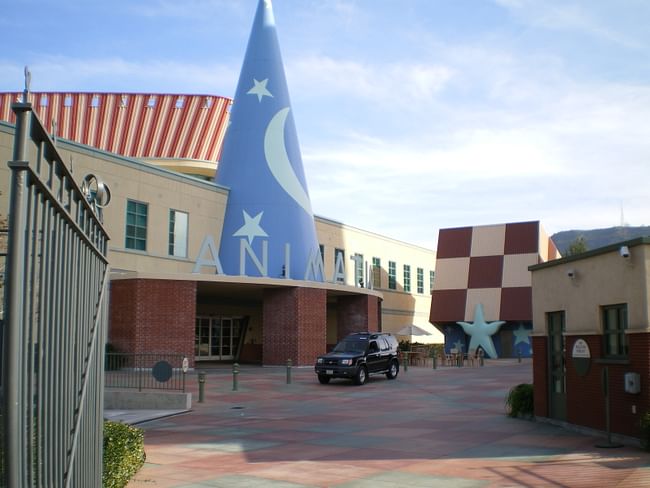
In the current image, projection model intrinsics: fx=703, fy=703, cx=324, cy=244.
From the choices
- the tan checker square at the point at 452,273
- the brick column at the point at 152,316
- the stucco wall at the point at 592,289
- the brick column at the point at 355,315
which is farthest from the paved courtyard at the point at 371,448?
the tan checker square at the point at 452,273

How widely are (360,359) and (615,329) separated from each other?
14480mm

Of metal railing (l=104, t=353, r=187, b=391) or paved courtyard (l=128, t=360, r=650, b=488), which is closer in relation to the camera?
paved courtyard (l=128, t=360, r=650, b=488)

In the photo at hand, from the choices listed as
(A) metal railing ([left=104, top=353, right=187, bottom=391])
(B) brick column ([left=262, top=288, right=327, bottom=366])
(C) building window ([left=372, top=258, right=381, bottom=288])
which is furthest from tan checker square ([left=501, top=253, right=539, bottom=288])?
(A) metal railing ([left=104, top=353, right=187, bottom=391])

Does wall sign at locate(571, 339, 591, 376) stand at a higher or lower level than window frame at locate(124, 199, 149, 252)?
lower

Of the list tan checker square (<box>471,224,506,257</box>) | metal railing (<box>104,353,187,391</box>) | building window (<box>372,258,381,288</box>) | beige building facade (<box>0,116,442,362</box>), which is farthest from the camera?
building window (<box>372,258,381,288</box>)

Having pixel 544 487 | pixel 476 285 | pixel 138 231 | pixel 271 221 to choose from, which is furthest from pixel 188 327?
pixel 476 285

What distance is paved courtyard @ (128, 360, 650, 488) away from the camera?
32.0ft

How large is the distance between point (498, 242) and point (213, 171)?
2173cm

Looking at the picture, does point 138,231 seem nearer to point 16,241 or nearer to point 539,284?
point 539,284

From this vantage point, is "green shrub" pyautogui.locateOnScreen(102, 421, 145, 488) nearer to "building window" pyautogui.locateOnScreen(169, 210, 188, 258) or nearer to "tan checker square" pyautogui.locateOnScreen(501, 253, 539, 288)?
"building window" pyautogui.locateOnScreen(169, 210, 188, 258)

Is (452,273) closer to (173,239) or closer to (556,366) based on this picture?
(173,239)

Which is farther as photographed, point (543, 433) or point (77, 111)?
point (77, 111)

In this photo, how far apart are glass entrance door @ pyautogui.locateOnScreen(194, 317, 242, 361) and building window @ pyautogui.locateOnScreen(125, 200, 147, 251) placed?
376 inches

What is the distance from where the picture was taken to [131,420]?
16.7m
